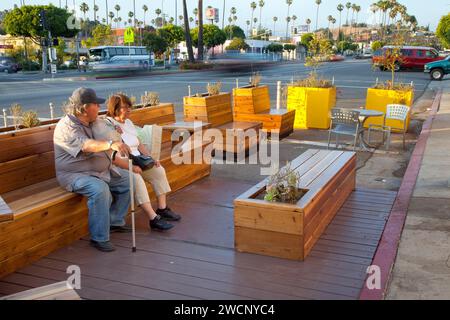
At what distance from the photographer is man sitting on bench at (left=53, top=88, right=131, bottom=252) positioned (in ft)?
14.3

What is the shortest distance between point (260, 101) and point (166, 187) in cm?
604

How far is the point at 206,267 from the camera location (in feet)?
13.5

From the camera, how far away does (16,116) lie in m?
5.27

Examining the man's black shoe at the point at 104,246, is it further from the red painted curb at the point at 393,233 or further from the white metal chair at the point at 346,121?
the white metal chair at the point at 346,121

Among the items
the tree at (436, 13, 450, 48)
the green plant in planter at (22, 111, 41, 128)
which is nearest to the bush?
the tree at (436, 13, 450, 48)

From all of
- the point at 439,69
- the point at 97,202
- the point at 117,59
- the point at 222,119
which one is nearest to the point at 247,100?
the point at 222,119

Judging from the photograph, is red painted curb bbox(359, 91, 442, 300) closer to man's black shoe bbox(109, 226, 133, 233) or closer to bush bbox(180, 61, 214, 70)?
man's black shoe bbox(109, 226, 133, 233)

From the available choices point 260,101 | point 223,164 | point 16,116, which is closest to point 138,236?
point 16,116

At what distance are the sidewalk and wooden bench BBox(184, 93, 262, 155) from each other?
295 centimetres

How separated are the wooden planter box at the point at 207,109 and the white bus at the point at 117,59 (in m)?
36.9

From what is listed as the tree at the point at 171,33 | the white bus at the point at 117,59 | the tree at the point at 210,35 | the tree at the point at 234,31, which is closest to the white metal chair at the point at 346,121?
the white bus at the point at 117,59

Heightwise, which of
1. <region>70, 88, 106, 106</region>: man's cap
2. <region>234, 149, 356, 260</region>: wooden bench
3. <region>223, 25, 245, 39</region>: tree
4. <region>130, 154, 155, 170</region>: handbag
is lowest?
<region>234, 149, 356, 260</region>: wooden bench

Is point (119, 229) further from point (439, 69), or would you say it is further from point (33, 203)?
point (439, 69)

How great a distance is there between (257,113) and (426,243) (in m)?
6.31
